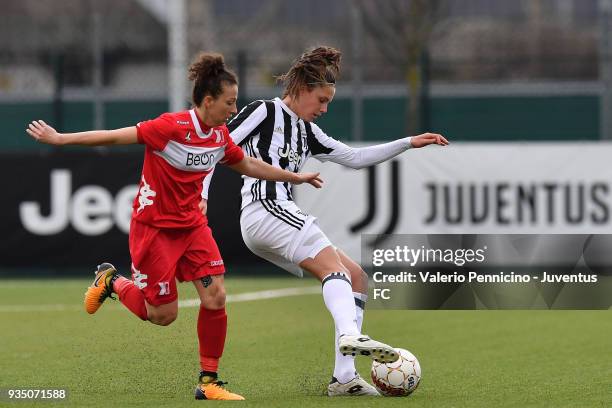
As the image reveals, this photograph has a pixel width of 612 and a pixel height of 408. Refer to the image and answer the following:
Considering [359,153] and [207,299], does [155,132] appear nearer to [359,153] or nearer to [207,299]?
[207,299]

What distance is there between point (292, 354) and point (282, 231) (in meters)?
2.04

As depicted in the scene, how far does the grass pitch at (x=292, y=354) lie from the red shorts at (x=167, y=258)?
61cm

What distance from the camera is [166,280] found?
23.1 ft

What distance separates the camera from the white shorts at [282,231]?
23.4 feet

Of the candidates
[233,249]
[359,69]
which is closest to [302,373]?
[233,249]

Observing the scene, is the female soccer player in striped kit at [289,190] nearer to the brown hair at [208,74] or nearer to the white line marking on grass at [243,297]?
the brown hair at [208,74]

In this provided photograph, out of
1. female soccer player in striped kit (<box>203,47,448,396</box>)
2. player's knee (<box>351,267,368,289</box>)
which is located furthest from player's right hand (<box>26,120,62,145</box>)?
player's knee (<box>351,267,368,289</box>)

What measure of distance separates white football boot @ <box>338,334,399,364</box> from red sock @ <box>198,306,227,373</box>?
802 mm

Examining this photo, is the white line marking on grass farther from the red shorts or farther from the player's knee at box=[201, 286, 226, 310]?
the player's knee at box=[201, 286, 226, 310]

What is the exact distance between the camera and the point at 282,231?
7.16m

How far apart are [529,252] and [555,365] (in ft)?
21.2

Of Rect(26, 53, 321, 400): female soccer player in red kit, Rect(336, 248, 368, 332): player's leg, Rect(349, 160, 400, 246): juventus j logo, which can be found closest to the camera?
Rect(26, 53, 321, 400): female soccer player in red kit

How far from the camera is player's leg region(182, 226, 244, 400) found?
701 cm

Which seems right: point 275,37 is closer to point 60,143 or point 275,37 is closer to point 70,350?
point 70,350
